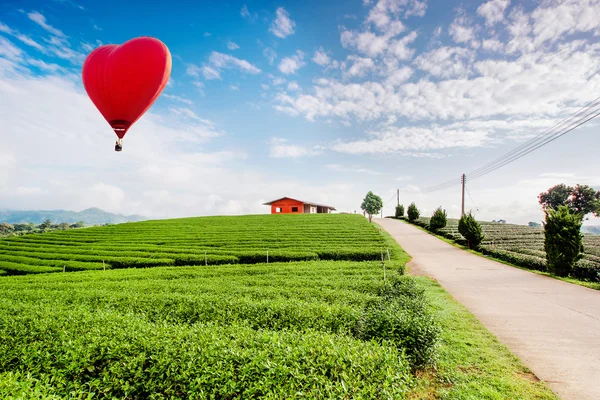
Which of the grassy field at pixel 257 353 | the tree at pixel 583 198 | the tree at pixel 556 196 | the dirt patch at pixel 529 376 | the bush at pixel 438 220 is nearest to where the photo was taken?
the grassy field at pixel 257 353

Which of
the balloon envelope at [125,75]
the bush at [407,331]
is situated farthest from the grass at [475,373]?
the balloon envelope at [125,75]

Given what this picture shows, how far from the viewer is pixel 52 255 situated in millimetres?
23250

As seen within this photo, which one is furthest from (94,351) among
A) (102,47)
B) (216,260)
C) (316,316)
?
(216,260)

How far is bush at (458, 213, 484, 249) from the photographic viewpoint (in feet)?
76.3

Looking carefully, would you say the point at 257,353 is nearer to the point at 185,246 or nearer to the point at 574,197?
the point at 185,246

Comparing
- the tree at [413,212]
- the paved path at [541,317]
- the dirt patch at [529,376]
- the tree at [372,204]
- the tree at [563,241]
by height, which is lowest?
the dirt patch at [529,376]

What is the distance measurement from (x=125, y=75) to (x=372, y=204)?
5838cm

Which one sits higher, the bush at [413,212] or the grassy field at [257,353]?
the bush at [413,212]

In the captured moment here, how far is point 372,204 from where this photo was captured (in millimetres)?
62500

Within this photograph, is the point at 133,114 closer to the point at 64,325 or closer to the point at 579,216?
the point at 64,325

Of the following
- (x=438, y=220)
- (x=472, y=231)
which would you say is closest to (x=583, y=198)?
(x=438, y=220)

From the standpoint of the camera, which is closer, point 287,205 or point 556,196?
point 287,205

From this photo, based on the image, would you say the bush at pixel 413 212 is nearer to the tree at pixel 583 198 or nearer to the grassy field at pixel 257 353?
the tree at pixel 583 198

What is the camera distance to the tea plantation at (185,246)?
2031cm
